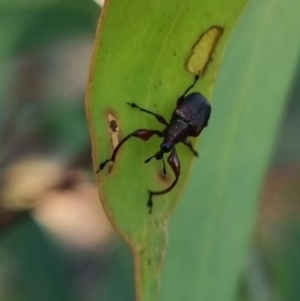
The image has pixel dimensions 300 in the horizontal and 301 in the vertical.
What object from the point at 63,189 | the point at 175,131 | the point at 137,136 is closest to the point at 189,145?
the point at 175,131

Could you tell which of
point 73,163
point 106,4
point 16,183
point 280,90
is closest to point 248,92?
point 280,90

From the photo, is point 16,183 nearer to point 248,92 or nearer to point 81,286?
point 81,286

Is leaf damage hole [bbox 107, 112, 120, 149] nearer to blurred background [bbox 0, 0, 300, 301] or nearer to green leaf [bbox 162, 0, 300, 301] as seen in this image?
green leaf [bbox 162, 0, 300, 301]

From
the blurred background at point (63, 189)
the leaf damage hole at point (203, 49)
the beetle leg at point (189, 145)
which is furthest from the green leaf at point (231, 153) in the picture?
the blurred background at point (63, 189)

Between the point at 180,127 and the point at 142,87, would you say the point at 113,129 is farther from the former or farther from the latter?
the point at 180,127

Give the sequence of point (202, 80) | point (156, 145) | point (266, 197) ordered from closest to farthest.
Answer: point (202, 80) < point (156, 145) < point (266, 197)

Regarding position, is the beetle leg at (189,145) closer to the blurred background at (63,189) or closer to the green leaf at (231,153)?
the green leaf at (231,153)
